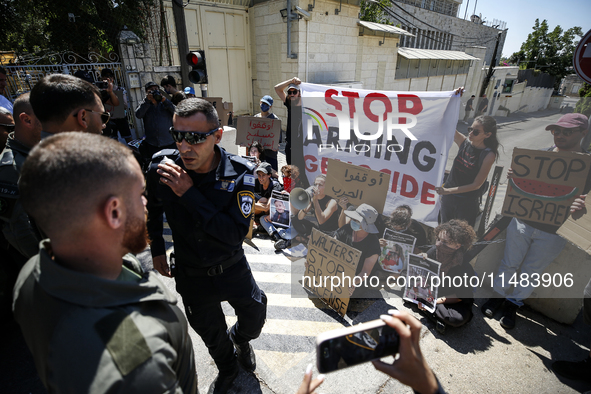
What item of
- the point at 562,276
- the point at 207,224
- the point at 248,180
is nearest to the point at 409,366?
the point at 207,224

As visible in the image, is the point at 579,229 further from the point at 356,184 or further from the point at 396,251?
the point at 356,184

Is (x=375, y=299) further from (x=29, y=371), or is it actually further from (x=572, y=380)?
(x=29, y=371)

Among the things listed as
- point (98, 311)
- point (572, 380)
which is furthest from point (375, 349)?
point (572, 380)

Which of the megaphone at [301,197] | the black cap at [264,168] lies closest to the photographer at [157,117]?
the black cap at [264,168]

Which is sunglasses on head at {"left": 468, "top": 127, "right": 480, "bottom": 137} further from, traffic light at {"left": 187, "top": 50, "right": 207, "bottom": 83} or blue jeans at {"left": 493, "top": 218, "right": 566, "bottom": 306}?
traffic light at {"left": 187, "top": 50, "right": 207, "bottom": 83}

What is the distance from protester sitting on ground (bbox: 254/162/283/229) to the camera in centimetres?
502

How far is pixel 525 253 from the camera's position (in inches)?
124

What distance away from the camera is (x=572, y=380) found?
8.41 ft

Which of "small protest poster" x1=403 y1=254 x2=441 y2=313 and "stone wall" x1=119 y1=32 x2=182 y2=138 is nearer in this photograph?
"small protest poster" x1=403 y1=254 x2=441 y2=313

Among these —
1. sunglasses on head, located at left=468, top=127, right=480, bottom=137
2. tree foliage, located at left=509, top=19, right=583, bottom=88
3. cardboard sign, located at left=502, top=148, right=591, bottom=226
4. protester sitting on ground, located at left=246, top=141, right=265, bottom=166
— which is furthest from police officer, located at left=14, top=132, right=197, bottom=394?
tree foliage, located at left=509, top=19, right=583, bottom=88

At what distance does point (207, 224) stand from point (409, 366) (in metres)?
1.37

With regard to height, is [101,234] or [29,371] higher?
[101,234]

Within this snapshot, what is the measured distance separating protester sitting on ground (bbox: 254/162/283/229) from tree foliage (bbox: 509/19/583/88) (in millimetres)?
39969

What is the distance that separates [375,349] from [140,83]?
917 centimetres
